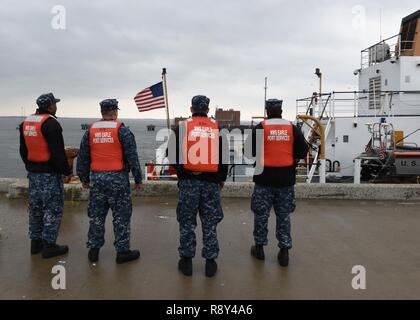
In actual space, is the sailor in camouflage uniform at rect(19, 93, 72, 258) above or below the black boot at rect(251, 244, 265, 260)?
above

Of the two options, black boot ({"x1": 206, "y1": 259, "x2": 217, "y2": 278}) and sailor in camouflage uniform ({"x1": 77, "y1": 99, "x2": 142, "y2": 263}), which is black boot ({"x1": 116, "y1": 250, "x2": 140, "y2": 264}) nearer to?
sailor in camouflage uniform ({"x1": 77, "y1": 99, "x2": 142, "y2": 263})

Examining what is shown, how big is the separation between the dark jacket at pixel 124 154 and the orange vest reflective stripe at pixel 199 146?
0.60 metres

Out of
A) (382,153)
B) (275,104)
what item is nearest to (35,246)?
(275,104)

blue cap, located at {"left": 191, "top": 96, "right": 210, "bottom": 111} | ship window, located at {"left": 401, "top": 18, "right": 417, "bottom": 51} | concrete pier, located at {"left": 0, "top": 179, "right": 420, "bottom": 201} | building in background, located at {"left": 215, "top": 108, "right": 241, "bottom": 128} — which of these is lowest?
concrete pier, located at {"left": 0, "top": 179, "right": 420, "bottom": 201}

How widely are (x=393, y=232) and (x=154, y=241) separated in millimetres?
3371

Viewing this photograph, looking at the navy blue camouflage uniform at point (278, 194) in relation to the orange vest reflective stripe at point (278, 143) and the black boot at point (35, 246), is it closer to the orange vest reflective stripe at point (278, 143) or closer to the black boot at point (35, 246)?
the orange vest reflective stripe at point (278, 143)

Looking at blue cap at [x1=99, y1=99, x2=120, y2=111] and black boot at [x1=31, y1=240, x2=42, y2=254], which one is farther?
black boot at [x1=31, y1=240, x2=42, y2=254]

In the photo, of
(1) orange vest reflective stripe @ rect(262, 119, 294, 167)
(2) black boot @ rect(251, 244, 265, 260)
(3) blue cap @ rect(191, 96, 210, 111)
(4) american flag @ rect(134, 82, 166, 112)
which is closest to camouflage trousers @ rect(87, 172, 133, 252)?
(3) blue cap @ rect(191, 96, 210, 111)

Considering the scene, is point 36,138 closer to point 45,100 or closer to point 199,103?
point 45,100

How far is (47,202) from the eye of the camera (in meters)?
4.42

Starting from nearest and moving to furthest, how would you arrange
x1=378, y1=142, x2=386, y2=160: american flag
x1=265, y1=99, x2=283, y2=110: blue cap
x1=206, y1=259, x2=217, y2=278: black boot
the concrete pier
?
x1=206, y1=259, x2=217, y2=278: black boot < x1=265, y1=99, x2=283, y2=110: blue cap < the concrete pier < x1=378, y1=142, x2=386, y2=160: american flag

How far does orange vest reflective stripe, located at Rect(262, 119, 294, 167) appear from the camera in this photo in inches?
171
